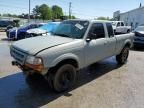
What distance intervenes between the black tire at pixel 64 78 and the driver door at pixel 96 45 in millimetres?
731

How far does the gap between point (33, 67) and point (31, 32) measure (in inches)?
404

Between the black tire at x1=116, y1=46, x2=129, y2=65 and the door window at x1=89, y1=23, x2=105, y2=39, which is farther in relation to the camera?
the black tire at x1=116, y1=46, x2=129, y2=65

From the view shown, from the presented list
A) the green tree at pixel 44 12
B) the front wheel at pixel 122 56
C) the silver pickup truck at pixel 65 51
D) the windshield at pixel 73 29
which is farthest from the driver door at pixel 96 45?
the green tree at pixel 44 12

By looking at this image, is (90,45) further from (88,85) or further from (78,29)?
(88,85)

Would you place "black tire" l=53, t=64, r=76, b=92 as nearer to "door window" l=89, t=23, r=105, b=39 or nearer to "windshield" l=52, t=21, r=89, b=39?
"windshield" l=52, t=21, r=89, b=39

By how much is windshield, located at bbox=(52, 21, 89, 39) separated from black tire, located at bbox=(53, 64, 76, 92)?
3.35 feet

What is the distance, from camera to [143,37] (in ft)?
44.3

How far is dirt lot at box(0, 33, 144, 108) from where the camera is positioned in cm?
469

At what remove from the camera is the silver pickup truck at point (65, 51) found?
472cm

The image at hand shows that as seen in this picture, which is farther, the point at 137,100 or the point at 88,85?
the point at 88,85

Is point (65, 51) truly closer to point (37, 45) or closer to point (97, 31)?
point (37, 45)

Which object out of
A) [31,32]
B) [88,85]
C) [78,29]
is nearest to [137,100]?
[88,85]

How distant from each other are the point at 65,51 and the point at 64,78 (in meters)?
0.77

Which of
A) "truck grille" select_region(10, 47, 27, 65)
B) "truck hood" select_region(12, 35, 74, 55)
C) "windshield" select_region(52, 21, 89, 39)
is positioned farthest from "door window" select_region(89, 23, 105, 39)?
"truck grille" select_region(10, 47, 27, 65)
